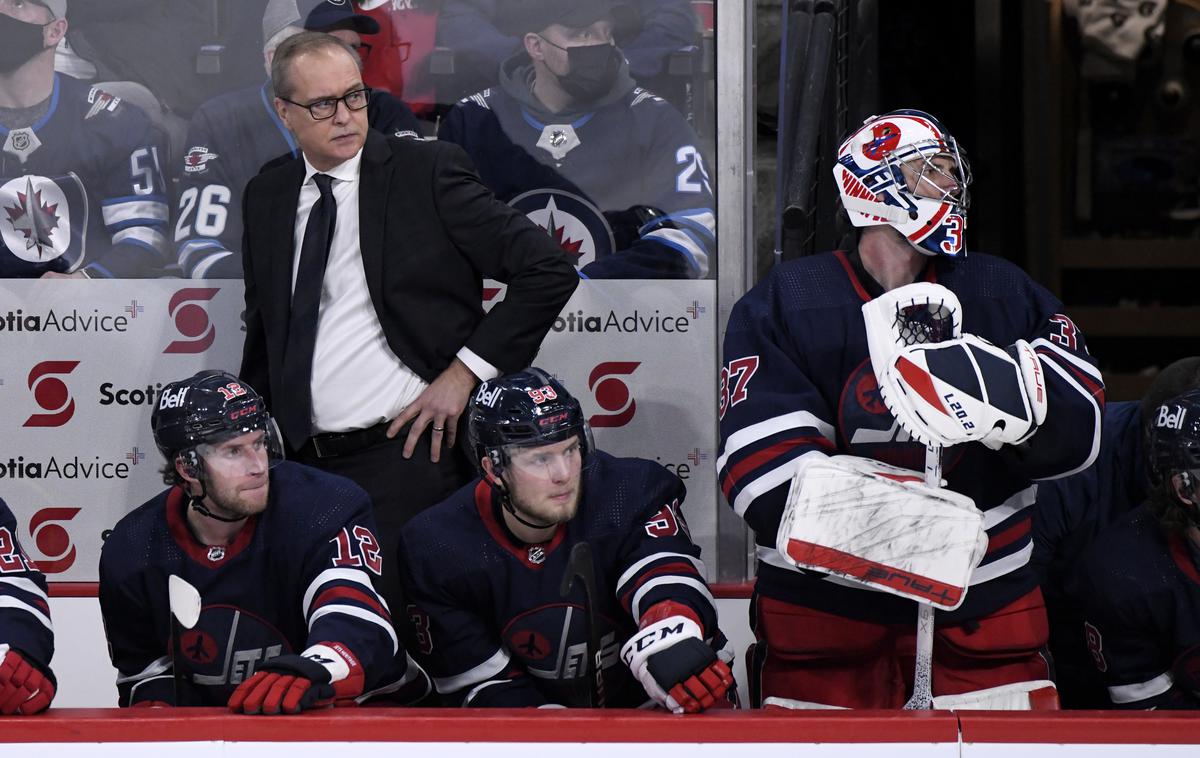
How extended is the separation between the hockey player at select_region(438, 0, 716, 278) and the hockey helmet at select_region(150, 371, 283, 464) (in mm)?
1001

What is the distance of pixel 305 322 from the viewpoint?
2.94 meters

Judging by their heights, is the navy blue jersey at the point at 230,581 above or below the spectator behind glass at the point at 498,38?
below

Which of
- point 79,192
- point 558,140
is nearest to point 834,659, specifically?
point 558,140

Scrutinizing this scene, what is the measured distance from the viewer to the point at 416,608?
8.70 feet

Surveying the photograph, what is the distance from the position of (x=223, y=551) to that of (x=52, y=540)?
1048 mm

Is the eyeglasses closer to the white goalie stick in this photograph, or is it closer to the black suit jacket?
the black suit jacket

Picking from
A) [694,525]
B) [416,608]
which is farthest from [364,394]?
[694,525]

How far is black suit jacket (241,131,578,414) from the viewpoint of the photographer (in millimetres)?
2920

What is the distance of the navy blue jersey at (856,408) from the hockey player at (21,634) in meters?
1.10

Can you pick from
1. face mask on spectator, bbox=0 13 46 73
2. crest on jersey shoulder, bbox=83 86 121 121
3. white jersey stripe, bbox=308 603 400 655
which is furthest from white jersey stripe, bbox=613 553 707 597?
face mask on spectator, bbox=0 13 46 73

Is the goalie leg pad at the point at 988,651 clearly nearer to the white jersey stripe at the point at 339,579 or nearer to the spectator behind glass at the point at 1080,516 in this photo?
the spectator behind glass at the point at 1080,516

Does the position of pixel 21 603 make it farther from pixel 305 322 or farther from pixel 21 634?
pixel 305 322

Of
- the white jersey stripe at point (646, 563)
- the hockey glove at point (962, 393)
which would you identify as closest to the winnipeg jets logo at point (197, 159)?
the white jersey stripe at point (646, 563)

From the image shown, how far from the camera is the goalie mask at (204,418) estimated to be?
2.59m
